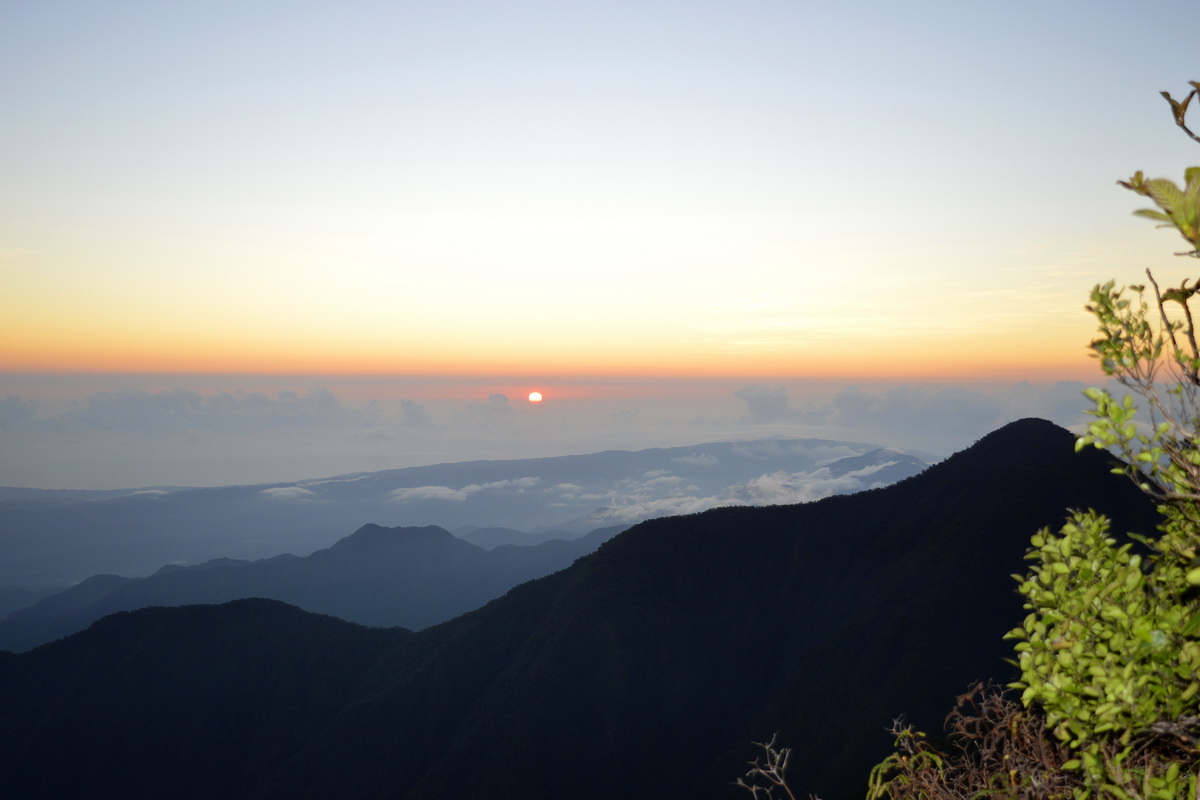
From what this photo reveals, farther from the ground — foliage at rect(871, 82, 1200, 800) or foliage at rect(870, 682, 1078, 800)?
foliage at rect(871, 82, 1200, 800)

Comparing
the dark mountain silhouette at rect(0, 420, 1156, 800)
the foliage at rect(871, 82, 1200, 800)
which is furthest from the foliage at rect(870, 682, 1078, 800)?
the dark mountain silhouette at rect(0, 420, 1156, 800)

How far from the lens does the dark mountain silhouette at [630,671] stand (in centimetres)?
7969

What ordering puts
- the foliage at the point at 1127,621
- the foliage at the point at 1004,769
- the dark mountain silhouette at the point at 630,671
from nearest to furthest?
the foliage at the point at 1127,621, the foliage at the point at 1004,769, the dark mountain silhouette at the point at 630,671

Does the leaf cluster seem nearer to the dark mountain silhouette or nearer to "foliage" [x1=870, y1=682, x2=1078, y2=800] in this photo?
"foliage" [x1=870, y1=682, x2=1078, y2=800]

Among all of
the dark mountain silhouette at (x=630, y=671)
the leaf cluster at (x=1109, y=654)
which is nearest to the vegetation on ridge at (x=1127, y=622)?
the leaf cluster at (x=1109, y=654)

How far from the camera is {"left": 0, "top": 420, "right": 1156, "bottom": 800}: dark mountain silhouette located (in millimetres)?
79688

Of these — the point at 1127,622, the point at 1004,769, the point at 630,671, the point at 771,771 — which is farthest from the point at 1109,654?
the point at 630,671

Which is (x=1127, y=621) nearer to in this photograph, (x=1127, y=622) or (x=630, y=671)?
(x=1127, y=622)

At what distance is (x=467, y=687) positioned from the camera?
9931cm

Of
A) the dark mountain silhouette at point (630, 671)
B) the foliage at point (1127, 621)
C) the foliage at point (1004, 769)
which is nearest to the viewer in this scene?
the foliage at point (1127, 621)

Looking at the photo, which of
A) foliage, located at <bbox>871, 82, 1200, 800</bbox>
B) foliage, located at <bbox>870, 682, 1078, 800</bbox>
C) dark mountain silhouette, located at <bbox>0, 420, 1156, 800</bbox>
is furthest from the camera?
dark mountain silhouette, located at <bbox>0, 420, 1156, 800</bbox>

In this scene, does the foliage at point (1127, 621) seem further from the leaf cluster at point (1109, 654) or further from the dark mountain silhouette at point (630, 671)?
the dark mountain silhouette at point (630, 671)

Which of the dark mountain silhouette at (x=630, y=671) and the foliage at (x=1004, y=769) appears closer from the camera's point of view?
the foliage at (x=1004, y=769)

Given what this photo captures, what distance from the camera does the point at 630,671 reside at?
93375 mm
